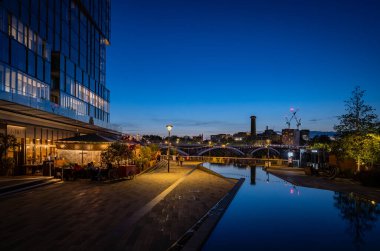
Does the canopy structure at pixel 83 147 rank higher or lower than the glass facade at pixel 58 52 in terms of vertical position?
lower

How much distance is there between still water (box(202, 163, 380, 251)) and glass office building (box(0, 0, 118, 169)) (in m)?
12.8

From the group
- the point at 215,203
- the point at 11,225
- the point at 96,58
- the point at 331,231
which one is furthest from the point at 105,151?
the point at 96,58

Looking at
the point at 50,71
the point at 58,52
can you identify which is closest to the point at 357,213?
the point at 50,71

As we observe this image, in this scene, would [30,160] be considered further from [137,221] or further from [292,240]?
[292,240]

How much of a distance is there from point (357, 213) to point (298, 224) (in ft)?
11.3

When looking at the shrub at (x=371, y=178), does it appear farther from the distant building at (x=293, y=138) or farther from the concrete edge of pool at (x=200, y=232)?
the distant building at (x=293, y=138)

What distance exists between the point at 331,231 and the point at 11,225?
9.36 m

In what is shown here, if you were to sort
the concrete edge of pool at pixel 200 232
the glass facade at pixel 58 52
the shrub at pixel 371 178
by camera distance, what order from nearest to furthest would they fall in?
the concrete edge of pool at pixel 200 232 → the shrub at pixel 371 178 → the glass facade at pixel 58 52

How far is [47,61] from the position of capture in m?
38.6

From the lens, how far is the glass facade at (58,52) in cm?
3169

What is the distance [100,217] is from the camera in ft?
35.1

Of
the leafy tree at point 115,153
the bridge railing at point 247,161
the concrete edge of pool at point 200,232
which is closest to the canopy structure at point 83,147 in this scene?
the leafy tree at point 115,153

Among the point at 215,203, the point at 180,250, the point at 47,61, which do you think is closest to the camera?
the point at 180,250

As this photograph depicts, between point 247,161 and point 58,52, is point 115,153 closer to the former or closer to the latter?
point 58,52
